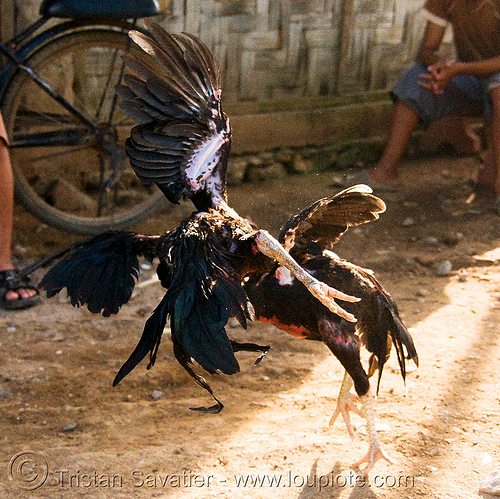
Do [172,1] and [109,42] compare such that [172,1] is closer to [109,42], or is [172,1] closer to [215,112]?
[109,42]

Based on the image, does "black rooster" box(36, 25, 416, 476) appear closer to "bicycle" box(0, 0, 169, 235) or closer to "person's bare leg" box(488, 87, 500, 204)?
"bicycle" box(0, 0, 169, 235)

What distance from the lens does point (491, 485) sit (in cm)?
241

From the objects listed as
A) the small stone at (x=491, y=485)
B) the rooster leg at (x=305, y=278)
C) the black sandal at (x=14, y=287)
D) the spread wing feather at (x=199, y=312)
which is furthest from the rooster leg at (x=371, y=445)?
the black sandal at (x=14, y=287)

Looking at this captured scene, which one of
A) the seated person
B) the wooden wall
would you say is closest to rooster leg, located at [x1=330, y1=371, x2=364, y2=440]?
the seated person

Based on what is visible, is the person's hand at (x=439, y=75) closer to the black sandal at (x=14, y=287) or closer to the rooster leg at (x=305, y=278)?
the black sandal at (x=14, y=287)

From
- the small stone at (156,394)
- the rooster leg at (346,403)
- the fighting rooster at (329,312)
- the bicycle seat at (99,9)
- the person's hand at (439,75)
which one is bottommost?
the small stone at (156,394)

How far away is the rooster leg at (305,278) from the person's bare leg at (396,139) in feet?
10.7

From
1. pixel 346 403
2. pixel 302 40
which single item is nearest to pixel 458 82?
pixel 302 40

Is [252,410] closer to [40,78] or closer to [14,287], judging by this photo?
[14,287]

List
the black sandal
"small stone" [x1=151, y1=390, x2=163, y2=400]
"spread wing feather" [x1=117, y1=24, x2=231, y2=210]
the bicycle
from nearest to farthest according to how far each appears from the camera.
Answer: "spread wing feather" [x1=117, y1=24, x2=231, y2=210] < "small stone" [x1=151, y1=390, x2=163, y2=400] < the black sandal < the bicycle

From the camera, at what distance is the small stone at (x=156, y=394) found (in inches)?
120

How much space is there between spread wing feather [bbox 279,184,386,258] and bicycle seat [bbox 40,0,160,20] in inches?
84.6

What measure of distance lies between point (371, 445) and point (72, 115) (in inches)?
114

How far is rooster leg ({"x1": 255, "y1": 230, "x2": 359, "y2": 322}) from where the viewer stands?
207 cm
